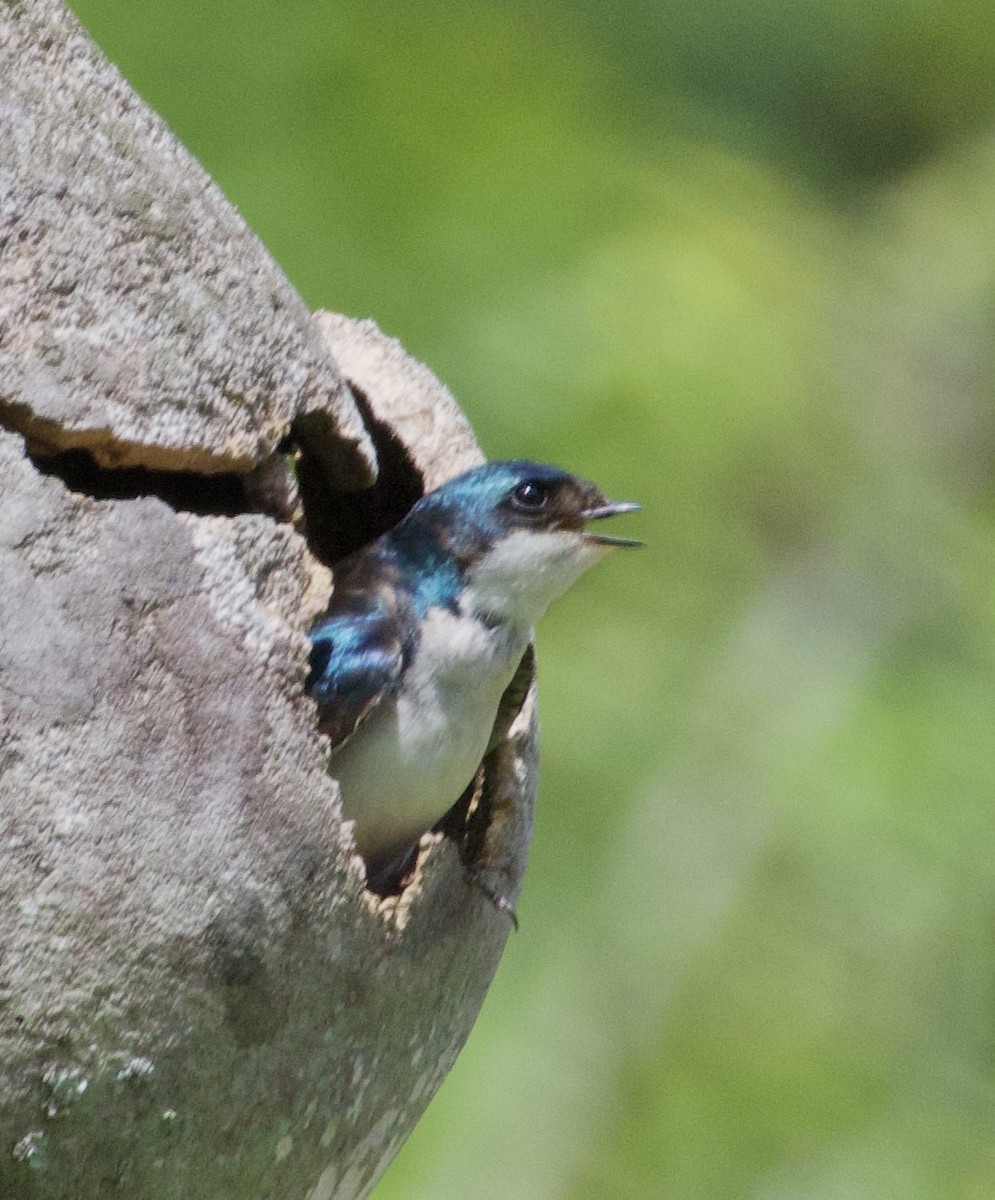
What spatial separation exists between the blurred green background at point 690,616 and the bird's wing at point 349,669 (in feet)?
6.44

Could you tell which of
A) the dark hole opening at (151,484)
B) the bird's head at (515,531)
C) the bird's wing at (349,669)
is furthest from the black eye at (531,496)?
the dark hole opening at (151,484)

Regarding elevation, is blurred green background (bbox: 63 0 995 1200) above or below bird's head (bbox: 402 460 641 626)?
above

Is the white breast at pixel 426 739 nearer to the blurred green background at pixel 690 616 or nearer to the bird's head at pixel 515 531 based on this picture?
the bird's head at pixel 515 531

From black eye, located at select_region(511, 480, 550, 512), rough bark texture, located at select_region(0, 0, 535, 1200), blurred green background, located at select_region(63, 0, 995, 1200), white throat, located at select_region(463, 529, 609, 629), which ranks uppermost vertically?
blurred green background, located at select_region(63, 0, 995, 1200)

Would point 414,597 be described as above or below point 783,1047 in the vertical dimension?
below

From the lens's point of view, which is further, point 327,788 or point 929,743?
point 929,743

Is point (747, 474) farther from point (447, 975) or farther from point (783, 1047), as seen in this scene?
point (447, 975)

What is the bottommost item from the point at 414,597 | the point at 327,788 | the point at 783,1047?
the point at 327,788

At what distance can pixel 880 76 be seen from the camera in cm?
571

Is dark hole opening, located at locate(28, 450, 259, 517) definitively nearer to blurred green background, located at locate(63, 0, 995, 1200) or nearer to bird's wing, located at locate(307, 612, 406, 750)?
bird's wing, located at locate(307, 612, 406, 750)

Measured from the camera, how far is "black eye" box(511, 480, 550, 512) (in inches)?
94.1

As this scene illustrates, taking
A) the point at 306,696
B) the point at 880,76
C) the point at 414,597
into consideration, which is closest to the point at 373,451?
the point at 414,597

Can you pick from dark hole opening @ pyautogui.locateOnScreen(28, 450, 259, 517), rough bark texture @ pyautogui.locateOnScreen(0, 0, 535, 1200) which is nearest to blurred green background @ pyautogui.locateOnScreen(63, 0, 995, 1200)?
rough bark texture @ pyautogui.locateOnScreen(0, 0, 535, 1200)

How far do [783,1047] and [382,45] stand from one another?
7.92 feet
